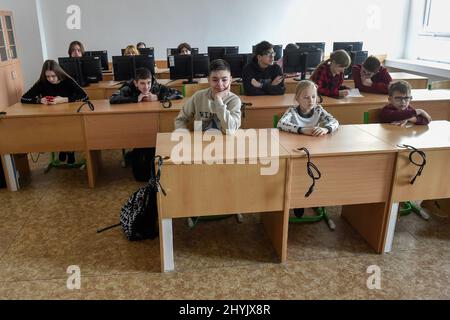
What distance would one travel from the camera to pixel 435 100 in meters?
3.37

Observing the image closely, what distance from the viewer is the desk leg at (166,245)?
6.63 ft

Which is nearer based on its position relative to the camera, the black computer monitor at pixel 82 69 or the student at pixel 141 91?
the student at pixel 141 91

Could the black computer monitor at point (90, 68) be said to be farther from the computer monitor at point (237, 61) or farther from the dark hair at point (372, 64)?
the dark hair at point (372, 64)

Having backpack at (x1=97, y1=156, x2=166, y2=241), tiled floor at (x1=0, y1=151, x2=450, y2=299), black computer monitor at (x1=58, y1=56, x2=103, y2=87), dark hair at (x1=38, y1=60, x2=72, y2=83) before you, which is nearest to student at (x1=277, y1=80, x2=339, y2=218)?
tiled floor at (x1=0, y1=151, x2=450, y2=299)

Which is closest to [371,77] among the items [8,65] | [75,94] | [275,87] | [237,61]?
[275,87]

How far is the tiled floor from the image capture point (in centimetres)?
199

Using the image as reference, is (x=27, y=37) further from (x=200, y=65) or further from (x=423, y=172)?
(x=423, y=172)

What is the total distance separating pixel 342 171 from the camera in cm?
207

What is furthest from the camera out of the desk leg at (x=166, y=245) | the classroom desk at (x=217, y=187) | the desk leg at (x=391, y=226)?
the desk leg at (x=391, y=226)

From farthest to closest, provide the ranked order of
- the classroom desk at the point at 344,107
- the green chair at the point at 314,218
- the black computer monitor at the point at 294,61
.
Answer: the black computer monitor at the point at 294,61, the classroom desk at the point at 344,107, the green chair at the point at 314,218

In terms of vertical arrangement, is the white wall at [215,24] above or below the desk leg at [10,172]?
above

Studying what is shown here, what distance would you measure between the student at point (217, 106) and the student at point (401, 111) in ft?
3.36

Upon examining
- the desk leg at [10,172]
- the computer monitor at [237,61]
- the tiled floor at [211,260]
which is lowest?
the tiled floor at [211,260]

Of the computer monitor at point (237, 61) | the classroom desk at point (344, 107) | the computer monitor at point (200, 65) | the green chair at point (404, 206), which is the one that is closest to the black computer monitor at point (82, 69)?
the computer monitor at point (200, 65)
